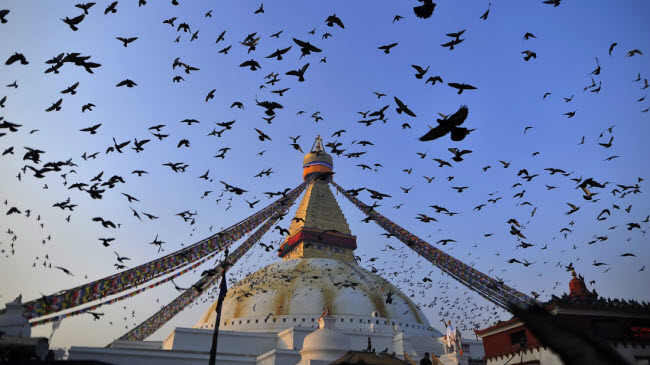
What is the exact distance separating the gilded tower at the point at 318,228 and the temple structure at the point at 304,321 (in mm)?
116

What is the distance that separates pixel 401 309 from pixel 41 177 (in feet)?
94.2

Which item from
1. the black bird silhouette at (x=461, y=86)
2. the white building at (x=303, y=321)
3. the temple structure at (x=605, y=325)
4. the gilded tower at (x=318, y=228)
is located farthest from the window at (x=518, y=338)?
the gilded tower at (x=318, y=228)

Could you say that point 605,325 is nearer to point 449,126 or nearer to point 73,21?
point 449,126


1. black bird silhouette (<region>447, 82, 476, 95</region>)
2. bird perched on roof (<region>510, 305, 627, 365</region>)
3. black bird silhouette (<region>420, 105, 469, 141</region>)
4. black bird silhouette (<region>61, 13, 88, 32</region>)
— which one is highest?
black bird silhouette (<region>61, 13, 88, 32</region>)

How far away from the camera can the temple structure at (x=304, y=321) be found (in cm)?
2048

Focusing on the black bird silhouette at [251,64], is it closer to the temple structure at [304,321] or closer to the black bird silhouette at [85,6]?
the black bird silhouette at [85,6]

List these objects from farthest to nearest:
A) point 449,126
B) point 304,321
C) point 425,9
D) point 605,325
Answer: point 304,321 → point 605,325 → point 425,9 → point 449,126

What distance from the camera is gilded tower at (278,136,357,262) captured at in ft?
135

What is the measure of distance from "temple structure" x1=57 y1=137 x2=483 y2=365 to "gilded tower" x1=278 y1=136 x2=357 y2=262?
12cm

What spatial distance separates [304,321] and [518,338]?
14.8 meters

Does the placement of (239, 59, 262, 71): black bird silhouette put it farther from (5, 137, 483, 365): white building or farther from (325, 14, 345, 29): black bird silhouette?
(5, 137, 483, 365): white building

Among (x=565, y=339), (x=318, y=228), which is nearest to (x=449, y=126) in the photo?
(x=565, y=339)

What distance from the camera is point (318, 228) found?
140 feet

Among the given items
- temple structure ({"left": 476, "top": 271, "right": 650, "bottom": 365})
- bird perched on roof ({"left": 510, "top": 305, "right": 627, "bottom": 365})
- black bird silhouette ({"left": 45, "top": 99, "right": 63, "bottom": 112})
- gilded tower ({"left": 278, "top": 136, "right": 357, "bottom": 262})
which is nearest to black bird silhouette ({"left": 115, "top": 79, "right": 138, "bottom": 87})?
black bird silhouette ({"left": 45, "top": 99, "right": 63, "bottom": 112})
